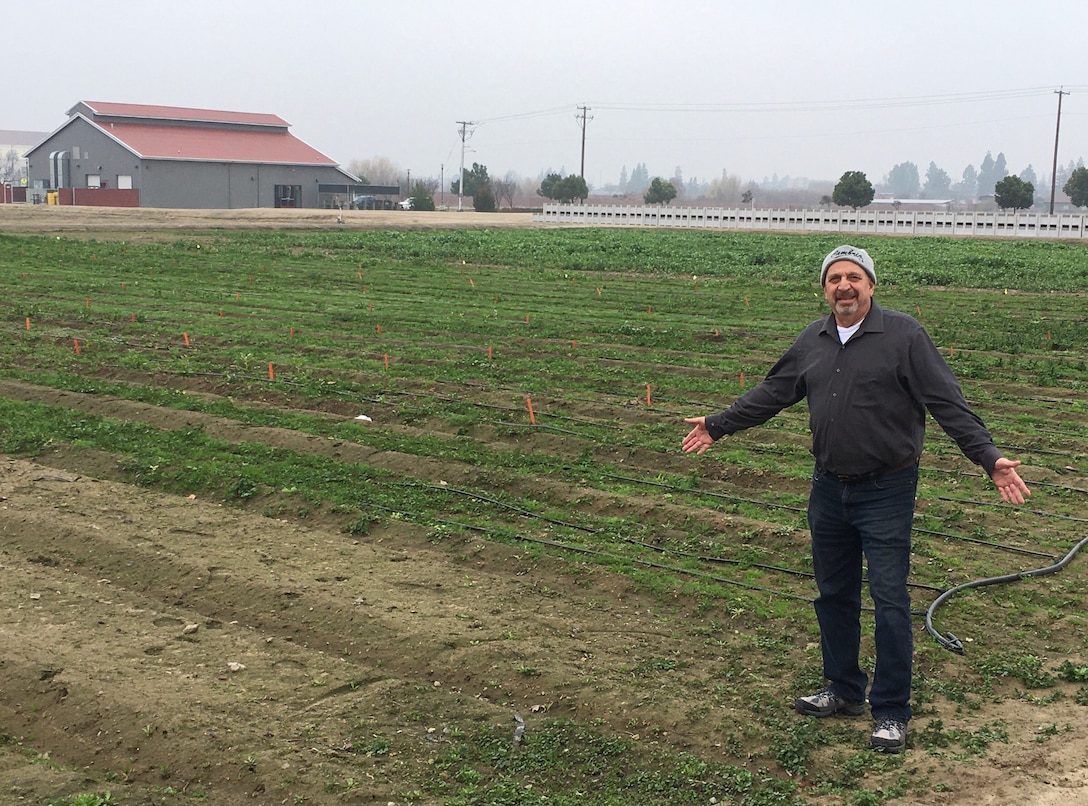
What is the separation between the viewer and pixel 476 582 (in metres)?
7.62

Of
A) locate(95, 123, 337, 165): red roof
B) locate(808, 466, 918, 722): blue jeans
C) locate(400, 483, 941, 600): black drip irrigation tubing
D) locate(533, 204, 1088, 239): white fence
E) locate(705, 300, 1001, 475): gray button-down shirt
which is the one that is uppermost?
locate(95, 123, 337, 165): red roof

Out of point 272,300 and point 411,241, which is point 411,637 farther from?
point 411,241

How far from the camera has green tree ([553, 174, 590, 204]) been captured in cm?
10138

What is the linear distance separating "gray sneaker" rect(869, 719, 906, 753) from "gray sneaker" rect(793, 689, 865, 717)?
0.31m

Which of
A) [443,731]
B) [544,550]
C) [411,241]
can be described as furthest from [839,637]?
[411,241]

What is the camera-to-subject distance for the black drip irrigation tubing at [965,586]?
6.59 metres

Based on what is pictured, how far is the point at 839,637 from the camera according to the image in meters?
5.79

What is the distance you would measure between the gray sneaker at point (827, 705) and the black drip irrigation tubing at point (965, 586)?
1023mm

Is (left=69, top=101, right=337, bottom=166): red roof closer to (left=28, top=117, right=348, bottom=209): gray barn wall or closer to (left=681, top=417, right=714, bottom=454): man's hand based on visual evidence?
(left=28, top=117, right=348, bottom=209): gray barn wall

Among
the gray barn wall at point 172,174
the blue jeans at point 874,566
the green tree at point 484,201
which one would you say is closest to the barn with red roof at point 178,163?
the gray barn wall at point 172,174

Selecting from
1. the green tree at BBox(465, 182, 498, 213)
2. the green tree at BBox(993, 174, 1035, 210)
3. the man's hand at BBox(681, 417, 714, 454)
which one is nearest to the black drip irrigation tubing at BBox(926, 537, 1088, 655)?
the man's hand at BBox(681, 417, 714, 454)

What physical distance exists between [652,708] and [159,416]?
25.9 ft

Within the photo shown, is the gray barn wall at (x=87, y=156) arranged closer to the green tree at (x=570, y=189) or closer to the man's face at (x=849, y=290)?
the green tree at (x=570, y=189)

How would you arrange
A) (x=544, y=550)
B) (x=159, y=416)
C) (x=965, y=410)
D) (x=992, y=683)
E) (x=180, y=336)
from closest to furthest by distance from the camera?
(x=965, y=410) → (x=992, y=683) → (x=544, y=550) → (x=159, y=416) → (x=180, y=336)
